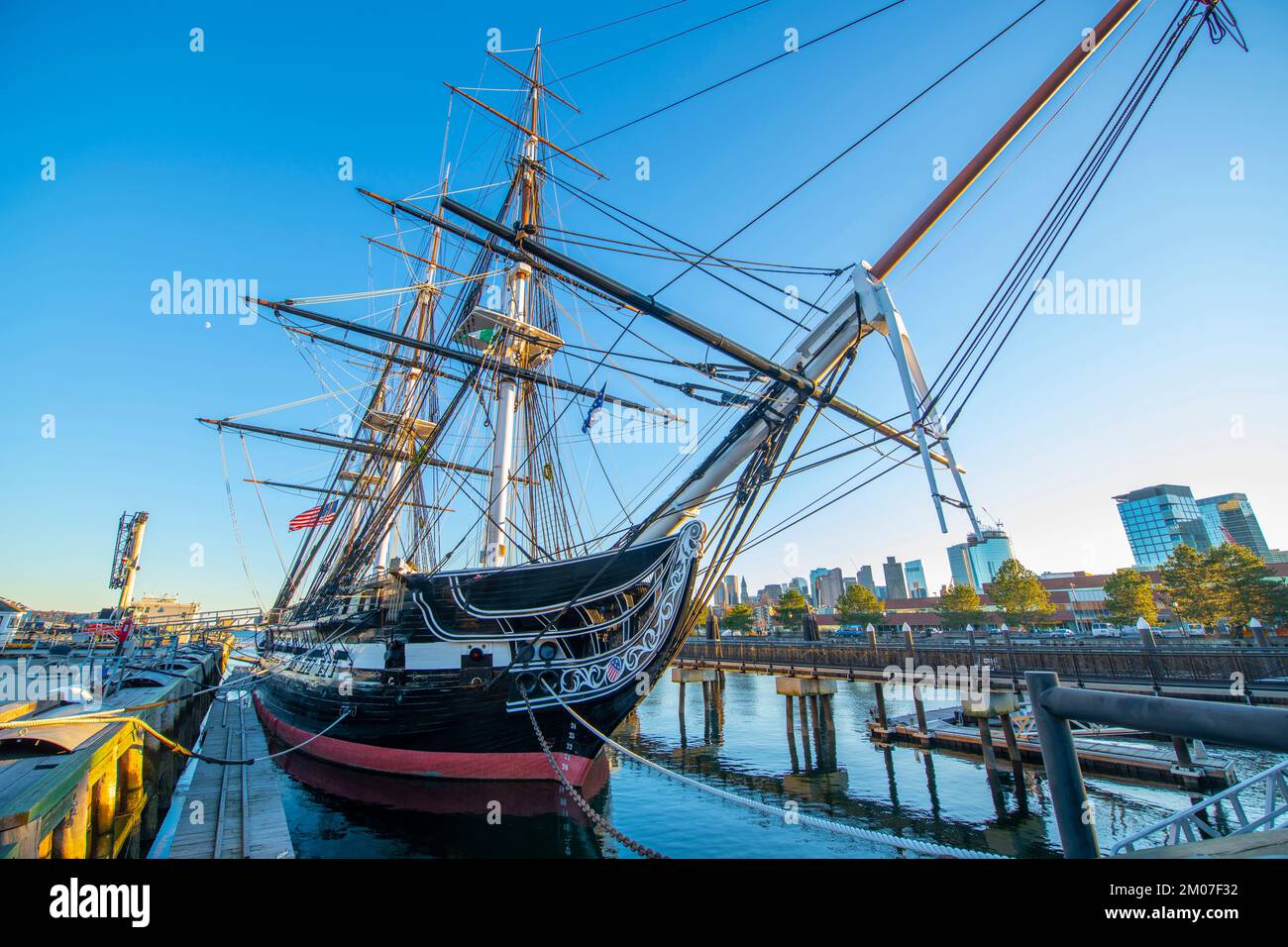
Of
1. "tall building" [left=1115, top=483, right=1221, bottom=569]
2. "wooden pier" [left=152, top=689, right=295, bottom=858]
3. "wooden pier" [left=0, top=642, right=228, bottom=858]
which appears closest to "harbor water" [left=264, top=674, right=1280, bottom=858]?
"wooden pier" [left=152, top=689, right=295, bottom=858]

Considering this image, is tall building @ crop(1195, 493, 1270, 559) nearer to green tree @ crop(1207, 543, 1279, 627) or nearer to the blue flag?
green tree @ crop(1207, 543, 1279, 627)

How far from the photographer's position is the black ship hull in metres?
10.2

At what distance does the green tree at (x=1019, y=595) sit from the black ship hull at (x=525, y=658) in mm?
48868

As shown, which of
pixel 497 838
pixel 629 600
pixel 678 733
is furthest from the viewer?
pixel 678 733

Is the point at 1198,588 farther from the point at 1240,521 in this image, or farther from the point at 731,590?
the point at 731,590

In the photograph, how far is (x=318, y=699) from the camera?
14133mm

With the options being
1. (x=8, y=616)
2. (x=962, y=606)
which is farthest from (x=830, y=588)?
(x=8, y=616)

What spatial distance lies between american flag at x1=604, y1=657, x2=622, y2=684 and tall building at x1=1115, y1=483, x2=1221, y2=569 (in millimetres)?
166550

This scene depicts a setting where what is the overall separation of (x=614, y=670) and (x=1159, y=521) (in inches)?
6960

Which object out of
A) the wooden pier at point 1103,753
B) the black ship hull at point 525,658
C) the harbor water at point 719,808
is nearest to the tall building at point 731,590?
the wooden pier at point 1103,753

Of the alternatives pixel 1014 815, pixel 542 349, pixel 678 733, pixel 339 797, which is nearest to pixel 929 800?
pixel 1014 815
